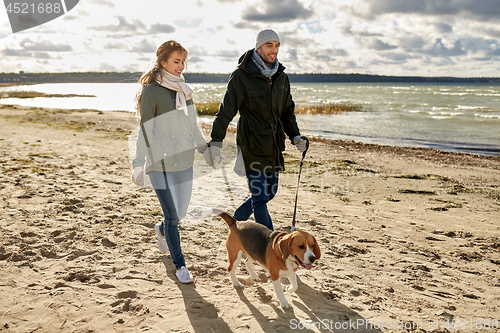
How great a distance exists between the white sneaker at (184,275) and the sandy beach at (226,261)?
0.09 m

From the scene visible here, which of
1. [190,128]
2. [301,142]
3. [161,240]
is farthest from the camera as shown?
[161,240]

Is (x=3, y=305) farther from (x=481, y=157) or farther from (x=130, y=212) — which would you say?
(x=481, y=157)

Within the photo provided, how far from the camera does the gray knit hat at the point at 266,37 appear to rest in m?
3.77

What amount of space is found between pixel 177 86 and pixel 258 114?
88 centimetres

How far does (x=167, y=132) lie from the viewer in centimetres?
374

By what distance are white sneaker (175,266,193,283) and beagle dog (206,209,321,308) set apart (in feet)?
1.46

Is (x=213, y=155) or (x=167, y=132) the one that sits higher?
(x=167, y=132)

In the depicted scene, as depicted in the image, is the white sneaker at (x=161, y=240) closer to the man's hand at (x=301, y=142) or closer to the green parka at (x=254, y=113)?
the green parka at (x=254, y=113)

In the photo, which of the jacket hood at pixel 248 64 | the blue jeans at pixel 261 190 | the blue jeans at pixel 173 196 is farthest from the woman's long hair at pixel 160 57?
the blue jeans at pixel 261 190

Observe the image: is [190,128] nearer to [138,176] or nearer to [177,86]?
[177,86]

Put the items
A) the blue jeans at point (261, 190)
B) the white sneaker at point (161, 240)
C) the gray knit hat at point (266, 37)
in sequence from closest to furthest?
the gray knit hat at point (266, 37) < the blue jeans at point (261, 190) < the white sneaker at point (161, 240)

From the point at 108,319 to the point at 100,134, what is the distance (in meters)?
13.3

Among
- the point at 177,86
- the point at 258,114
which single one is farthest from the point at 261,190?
the point at 177,86

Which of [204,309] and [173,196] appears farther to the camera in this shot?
[173,196]
